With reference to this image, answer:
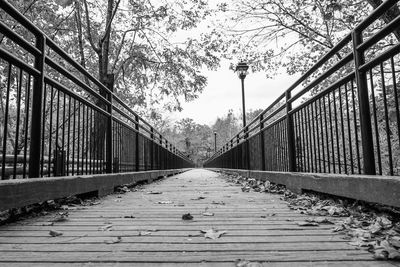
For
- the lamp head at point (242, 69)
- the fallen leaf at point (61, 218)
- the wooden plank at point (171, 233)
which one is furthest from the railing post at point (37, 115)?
the lamp head at point (242, 69)

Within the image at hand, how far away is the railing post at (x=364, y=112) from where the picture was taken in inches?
118

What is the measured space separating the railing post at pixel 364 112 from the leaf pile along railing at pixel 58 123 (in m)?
3.07

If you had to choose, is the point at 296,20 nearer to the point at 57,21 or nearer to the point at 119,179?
the point at 119,179

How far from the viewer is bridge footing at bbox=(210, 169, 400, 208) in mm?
2305

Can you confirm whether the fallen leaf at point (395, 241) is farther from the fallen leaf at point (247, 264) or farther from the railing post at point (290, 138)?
the railing post at point (290, 138)

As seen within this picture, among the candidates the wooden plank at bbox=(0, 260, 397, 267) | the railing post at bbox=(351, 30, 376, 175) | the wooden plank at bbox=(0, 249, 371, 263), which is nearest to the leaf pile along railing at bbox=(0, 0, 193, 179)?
the wooden plank at bbox=(0, 249, 371, 263)

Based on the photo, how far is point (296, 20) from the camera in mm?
10633

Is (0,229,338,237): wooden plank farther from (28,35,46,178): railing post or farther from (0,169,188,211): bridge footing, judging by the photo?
(28,35,46,178): railing post

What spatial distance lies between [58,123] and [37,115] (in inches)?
16.6

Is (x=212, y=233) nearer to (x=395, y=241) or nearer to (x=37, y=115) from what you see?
(x=395, y=241)

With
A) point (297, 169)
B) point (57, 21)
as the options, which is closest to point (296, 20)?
point (297, 169)

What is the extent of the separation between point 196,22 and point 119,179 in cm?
1082

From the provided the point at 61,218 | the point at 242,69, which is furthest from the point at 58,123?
the point at 242,69

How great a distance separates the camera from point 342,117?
3639 mm
